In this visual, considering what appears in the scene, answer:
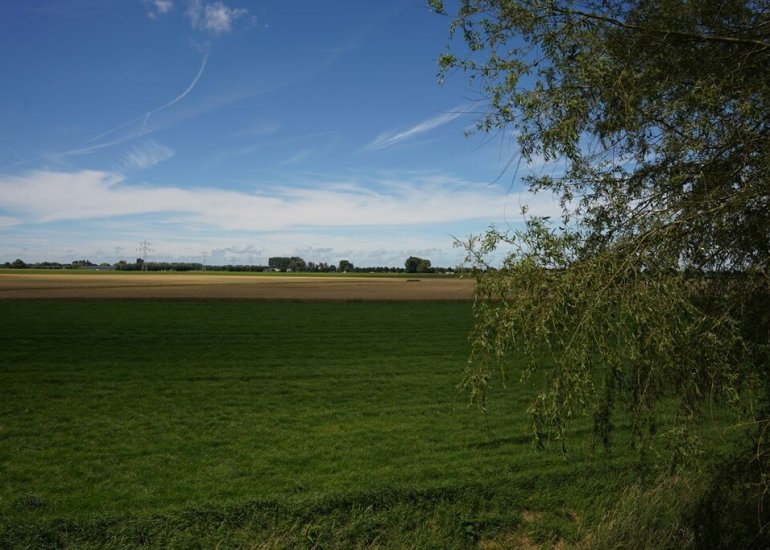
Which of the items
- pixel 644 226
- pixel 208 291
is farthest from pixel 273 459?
pixel 208 291

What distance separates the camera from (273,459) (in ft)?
42.1

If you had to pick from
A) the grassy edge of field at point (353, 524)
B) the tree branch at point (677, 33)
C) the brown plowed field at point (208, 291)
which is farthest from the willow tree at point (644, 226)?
the brown plowed field at point (208, 291)

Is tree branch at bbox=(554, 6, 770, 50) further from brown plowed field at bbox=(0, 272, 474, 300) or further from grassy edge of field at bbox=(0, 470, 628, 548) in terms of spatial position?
brown plowed field at bbox=(0, 272, 474, 300)

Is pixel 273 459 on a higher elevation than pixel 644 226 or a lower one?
lower

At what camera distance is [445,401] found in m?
19.2

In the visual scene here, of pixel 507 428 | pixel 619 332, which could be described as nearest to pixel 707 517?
pixel 619 332

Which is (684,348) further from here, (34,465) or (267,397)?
(267,397)

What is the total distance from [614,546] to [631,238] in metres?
5.60

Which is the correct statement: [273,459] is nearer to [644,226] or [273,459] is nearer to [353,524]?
[353,524]

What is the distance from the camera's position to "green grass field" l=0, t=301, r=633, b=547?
9.38 meters

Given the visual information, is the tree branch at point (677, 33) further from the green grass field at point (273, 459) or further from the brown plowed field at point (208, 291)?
the brown plowed field at point (208, 291)

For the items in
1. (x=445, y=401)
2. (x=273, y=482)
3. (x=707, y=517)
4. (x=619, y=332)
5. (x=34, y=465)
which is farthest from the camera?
(x=445, y=401)

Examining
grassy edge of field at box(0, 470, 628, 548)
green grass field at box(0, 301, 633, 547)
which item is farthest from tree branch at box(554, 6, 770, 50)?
grassy edge of field at box(0, 470, 628, 548)

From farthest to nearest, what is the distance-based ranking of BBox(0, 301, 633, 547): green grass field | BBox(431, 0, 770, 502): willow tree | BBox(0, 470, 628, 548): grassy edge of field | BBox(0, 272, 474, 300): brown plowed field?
BBox(0, 272, 474, 300): brown plowed field < BBox(0, 301, 633, 547): green grass field < BBox(0, 470, 628, 548): grassy edge of field < BBox(431, 0, 770, 502): willow tree
